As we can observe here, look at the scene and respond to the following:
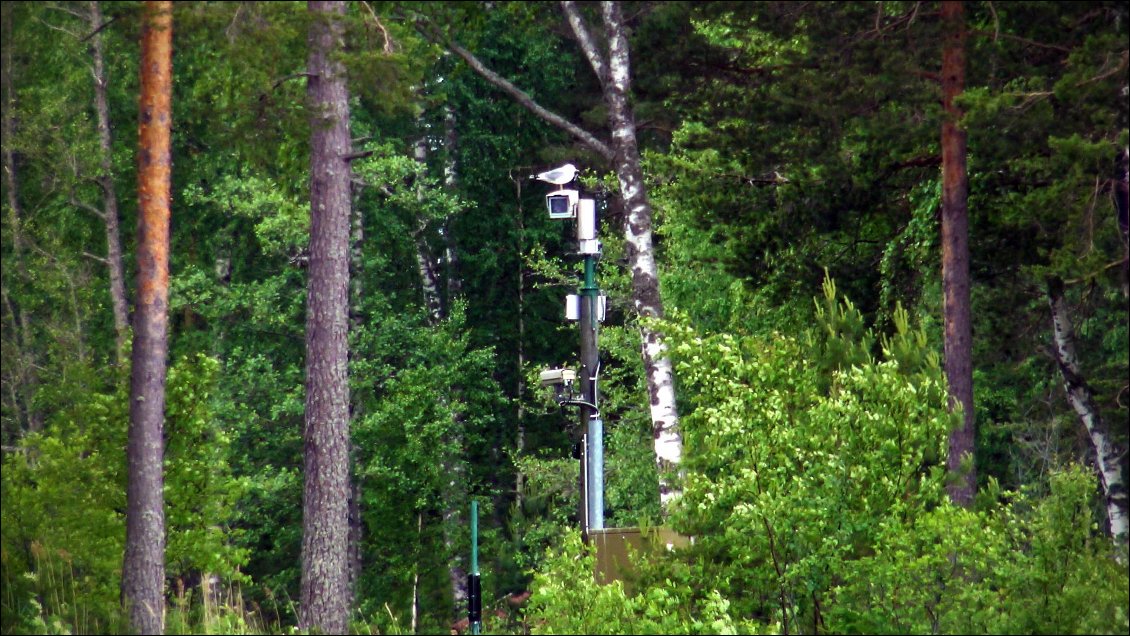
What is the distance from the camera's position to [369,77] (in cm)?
1490

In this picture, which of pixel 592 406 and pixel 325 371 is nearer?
pixel 325 371

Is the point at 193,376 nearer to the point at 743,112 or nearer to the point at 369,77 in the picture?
the point at 369,77

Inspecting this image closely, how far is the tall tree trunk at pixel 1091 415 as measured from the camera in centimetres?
1911

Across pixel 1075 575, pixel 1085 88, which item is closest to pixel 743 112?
pixel 1085 88

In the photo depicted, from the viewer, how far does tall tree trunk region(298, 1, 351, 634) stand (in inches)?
653

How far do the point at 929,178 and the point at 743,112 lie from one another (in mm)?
2319

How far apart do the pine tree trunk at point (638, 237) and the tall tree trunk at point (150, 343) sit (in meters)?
8.36

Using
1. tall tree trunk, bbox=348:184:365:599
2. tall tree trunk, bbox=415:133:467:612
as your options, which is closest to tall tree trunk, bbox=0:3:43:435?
tall tree trunk, bbox=348:184:365:599

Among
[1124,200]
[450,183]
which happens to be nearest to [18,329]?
[450,183]

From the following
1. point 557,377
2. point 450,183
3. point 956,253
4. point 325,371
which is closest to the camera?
point 325,371

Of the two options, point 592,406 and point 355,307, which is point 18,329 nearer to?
point 355,307

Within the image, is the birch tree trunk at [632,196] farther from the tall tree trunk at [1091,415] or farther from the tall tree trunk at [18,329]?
the tall tree trunk at [18,329]

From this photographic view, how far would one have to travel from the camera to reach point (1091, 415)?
19.5m

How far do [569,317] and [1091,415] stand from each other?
670 cm
